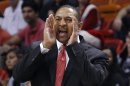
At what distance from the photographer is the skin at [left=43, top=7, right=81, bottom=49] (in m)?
4.75

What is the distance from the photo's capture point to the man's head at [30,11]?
8.48 meters

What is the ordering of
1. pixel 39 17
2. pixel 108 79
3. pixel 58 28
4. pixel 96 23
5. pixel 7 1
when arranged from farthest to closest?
pixel 7 1 < pixel 39 17 < pixel 96 23 < pixel 108 79 < pixel 58 28

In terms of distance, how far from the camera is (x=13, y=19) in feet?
30.7

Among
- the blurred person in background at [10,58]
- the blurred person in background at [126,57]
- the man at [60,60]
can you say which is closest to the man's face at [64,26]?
the man at [60,60]

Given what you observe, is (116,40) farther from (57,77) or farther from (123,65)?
(57,77)

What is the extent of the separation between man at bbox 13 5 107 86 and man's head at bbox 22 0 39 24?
3597 mm

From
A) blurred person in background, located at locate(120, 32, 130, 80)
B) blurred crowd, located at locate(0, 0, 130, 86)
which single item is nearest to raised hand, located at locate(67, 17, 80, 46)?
blurred crowd, located at locate(0, 0, 130, 86)

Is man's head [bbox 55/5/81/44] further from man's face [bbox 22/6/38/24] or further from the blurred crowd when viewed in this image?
man's face [bbox 22/6/38/24]

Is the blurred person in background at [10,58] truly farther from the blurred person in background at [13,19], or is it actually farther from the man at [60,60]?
the man at [60,60]

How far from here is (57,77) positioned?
4.83 meters

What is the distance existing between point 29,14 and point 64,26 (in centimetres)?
384

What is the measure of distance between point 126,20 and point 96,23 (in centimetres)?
67

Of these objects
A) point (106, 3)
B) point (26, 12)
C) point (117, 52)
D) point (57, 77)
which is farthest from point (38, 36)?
point (57, 77)

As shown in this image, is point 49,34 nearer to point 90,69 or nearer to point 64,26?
point 64,26
